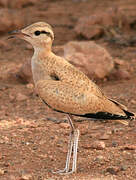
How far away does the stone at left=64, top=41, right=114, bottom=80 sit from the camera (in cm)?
812

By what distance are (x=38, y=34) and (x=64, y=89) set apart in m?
0.70

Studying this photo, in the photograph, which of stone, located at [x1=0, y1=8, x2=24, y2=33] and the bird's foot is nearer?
the bird's foot

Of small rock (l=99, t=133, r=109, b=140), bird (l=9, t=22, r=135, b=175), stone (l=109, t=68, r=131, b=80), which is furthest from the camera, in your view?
stone (l=109, t=68, r=131, b=80)

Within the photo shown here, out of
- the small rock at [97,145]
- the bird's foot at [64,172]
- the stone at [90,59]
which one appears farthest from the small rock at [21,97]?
the bird's foot at [64,172]

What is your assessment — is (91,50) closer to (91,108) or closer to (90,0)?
(91,108)

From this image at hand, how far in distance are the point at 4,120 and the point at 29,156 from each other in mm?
1394

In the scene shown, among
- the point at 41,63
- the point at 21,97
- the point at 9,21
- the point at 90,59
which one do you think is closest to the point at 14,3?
the point at 9,21

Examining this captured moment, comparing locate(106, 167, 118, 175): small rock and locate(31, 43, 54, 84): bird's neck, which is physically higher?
locate(31, 43, 54, 84): bird's neck

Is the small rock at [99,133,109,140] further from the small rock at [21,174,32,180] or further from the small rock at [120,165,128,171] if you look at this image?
the small rock at [21,174,32,180]

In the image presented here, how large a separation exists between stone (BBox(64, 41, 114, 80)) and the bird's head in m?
3.05

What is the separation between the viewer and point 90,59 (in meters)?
8.23

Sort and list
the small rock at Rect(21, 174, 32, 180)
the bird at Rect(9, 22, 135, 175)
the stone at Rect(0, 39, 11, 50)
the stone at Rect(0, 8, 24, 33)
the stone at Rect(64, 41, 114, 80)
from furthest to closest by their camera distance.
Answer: the stone at Rect(0, 8, 24, 33), the stone at Rect(0, 39, 11, 50), the stone at Rect(64, 41, 114, 80), the bird at Rect(9, 22, 135, 175), the small rock at Rect(21, 174, 32, 180)

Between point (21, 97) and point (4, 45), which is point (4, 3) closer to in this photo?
point (4, 45)

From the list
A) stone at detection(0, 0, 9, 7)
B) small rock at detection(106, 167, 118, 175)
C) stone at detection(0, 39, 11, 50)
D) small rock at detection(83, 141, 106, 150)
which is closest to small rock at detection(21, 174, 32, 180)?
small rock at detection(106, 167, 118, 175)
